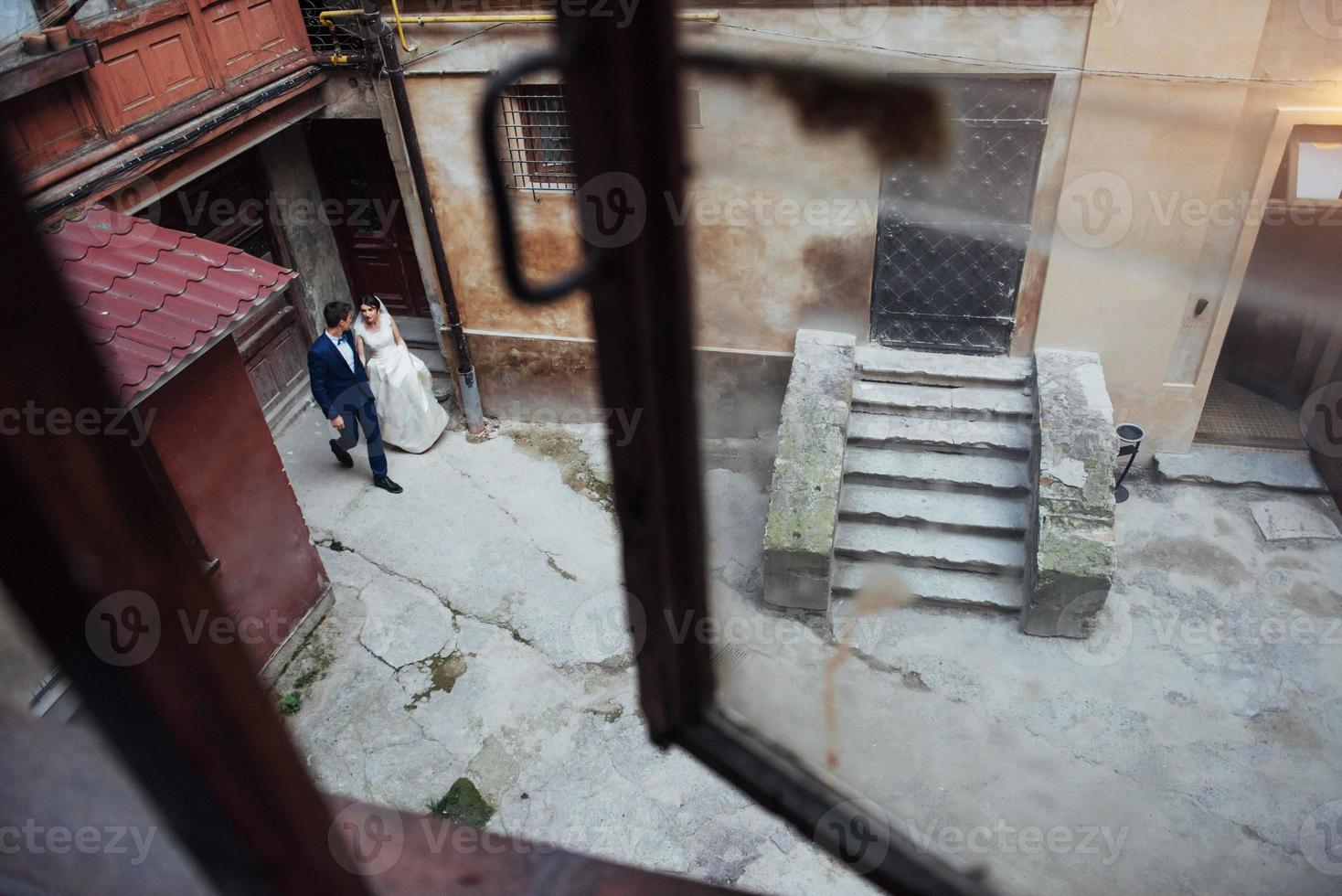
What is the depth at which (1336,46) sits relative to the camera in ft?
17.2

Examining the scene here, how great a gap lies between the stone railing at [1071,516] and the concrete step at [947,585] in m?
0.17

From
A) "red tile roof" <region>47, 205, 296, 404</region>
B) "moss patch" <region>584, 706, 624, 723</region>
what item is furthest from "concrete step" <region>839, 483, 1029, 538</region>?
"red tile roof" <region>47, 205, 296, 404</region>

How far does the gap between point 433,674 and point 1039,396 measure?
14.8ft

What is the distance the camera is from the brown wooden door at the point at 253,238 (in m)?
7.05

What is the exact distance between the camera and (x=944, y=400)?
21.4 feet

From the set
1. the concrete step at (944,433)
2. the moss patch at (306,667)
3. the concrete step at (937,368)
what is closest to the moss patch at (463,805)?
the moss patch at (306,667)

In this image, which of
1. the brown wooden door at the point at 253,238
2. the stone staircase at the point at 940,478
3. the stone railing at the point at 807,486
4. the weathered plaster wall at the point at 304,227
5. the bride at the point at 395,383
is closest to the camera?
the stone railing at the point at 807,486

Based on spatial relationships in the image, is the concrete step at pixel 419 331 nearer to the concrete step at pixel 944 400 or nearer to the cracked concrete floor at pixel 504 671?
the cracked concrete floor at pixel 504 671

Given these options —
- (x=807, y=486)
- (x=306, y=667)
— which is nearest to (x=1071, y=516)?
(x=807, y=486)

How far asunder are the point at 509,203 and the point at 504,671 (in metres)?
4.88

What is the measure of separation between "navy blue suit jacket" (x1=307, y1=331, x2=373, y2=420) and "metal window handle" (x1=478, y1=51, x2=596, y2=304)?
5.54m

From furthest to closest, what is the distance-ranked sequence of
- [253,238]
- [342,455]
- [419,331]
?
[419,331], [253,238], [342,455]

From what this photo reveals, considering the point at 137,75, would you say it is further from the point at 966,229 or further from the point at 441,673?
the point at 966,229

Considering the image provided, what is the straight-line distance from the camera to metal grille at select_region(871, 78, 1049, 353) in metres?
5.76
